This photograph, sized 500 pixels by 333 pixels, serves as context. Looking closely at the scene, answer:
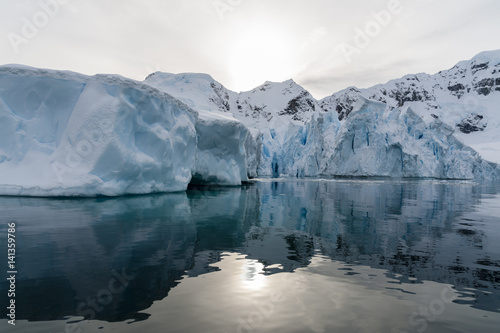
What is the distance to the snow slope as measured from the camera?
46.2 feet

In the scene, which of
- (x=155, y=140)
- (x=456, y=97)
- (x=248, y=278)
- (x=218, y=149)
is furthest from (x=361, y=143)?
(x=456, y=97)

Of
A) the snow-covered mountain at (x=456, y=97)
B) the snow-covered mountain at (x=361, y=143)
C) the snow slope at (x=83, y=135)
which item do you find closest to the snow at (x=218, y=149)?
the snow slope at (x=83, y=135)

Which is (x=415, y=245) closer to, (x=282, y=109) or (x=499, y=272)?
(x=499, y=272)

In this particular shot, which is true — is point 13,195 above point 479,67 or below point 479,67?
below

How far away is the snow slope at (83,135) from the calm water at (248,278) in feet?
19.3

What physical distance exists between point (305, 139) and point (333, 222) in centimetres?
5620

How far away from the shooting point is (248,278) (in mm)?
4555

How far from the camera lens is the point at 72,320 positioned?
3.12 metres

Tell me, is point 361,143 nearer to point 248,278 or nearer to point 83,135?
point 83,135

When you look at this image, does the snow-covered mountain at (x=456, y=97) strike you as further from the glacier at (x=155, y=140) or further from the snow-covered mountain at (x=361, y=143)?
the glacier at (x=155, y=140)

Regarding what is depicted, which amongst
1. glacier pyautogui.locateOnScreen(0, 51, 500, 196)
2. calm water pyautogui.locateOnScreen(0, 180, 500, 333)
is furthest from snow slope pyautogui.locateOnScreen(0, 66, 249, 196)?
calm water pyautogui.locateOnScreen(0, 180, 500, 333)

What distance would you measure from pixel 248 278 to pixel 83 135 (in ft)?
42.9

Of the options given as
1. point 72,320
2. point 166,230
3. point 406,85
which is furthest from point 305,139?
point 406,85

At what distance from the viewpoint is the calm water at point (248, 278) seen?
3.24 metres
